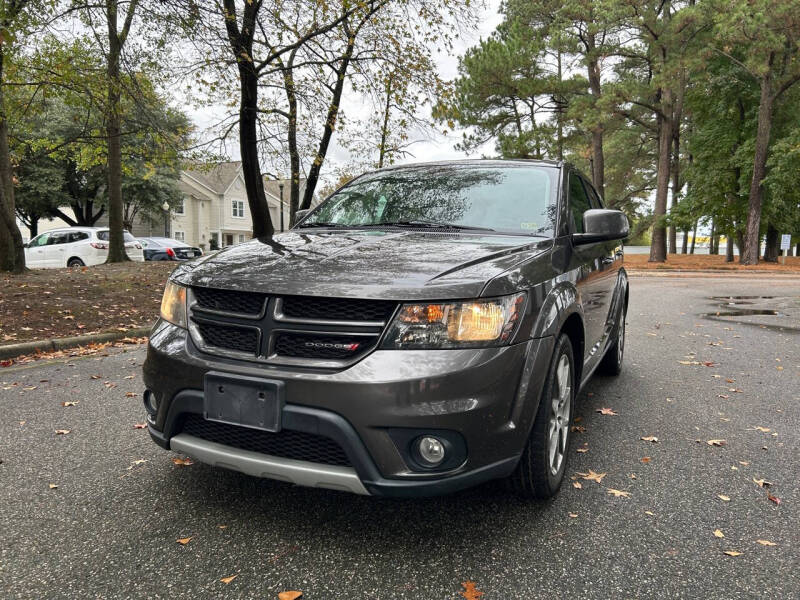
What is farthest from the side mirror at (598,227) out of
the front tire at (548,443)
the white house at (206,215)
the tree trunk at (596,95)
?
the white house at (206,215)

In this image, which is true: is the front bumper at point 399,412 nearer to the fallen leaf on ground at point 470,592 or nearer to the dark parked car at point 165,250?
the fallen leaf on ground at point 470,592

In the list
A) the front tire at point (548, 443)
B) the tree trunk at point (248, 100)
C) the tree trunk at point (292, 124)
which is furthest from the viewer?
the tree trunk at point (292, 124)

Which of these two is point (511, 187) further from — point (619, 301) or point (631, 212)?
point (631, 212)

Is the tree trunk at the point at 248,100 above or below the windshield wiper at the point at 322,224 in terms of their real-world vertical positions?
above

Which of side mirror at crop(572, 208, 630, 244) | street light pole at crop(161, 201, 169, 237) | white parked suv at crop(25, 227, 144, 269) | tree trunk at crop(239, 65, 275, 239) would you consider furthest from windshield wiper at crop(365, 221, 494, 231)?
street light pole at crop(161, 201, 169, 237)

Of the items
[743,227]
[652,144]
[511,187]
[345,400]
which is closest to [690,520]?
[345,400]

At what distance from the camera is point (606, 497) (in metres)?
2.73

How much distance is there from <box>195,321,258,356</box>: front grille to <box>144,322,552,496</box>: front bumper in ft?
0.26

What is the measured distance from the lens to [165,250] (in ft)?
73.5

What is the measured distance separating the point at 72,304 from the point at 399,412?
310 inches

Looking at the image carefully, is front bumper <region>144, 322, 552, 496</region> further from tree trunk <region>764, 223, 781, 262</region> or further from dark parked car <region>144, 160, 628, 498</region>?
tree trunk <region>764, 223, 781, 262</region>

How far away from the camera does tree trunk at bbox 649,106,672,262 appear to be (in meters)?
26.0

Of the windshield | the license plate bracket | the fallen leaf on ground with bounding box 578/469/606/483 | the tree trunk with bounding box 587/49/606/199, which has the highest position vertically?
the tree trunk with bounding box 587/49/606/199

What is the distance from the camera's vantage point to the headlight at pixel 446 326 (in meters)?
2.05
